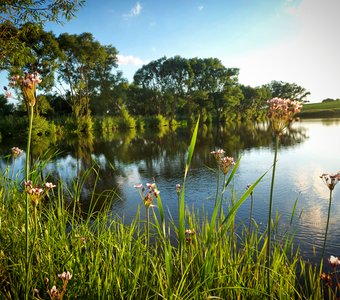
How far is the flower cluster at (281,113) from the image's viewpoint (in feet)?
5.67

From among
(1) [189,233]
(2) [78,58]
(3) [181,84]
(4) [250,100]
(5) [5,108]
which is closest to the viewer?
(1) [189,233]

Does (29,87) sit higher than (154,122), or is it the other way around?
(29,87)

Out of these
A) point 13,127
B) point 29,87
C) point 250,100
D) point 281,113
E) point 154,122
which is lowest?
point 154,122

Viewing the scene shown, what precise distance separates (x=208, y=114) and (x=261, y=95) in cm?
2585

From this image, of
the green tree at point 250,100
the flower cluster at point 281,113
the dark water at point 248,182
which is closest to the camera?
the flower cluster at point 281,113

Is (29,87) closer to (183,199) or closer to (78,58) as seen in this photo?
(183,199)

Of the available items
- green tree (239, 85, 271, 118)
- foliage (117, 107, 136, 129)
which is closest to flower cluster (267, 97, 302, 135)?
foliage (117, 107, 136, 129)

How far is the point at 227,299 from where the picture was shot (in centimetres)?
232

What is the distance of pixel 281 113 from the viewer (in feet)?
5.78

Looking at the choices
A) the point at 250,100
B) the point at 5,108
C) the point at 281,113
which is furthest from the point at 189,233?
the point at 250,100

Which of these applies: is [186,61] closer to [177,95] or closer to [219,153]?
[177,95]

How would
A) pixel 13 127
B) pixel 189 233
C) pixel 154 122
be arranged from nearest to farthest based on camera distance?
pixel 189 233, pixel 13 127, pixel 154 122

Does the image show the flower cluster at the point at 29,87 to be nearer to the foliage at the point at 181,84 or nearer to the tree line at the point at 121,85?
the tree line at the point at 121,85

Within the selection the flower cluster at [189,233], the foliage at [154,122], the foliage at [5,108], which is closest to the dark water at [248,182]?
the flower cluster at [189,233]
